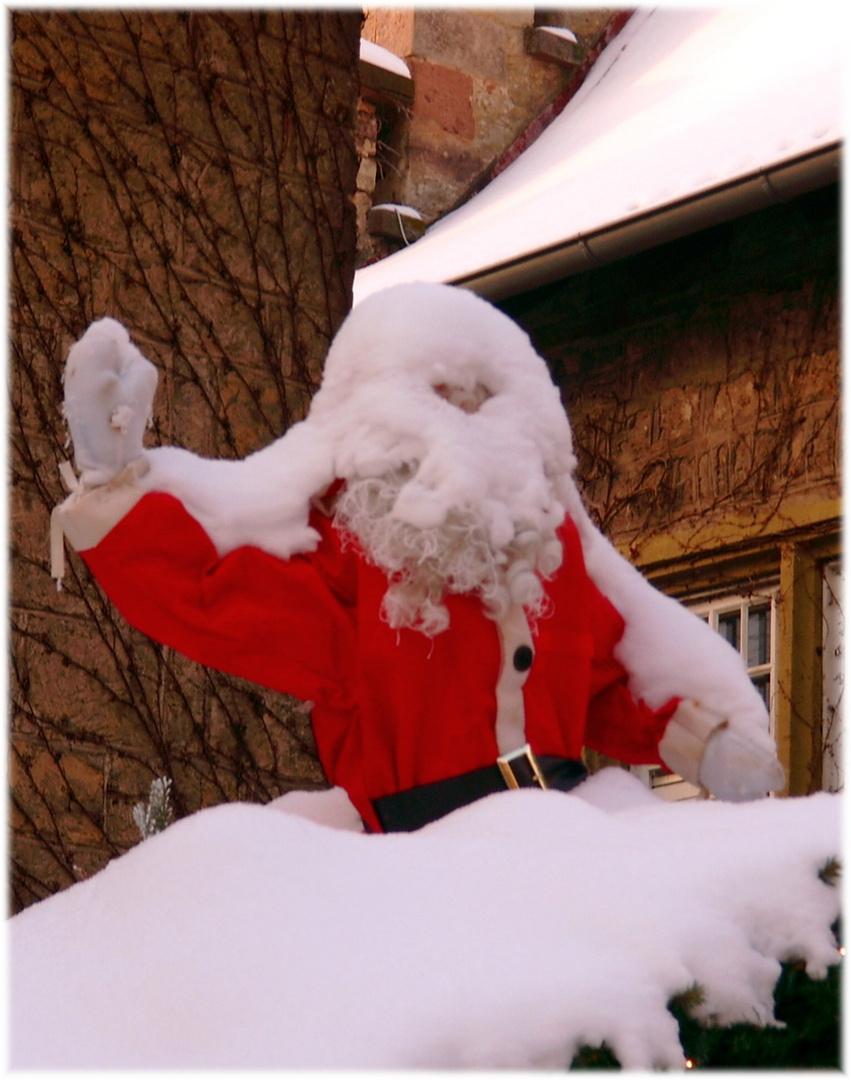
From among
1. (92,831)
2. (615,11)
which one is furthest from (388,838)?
(615,11)

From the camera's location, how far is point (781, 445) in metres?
6.12

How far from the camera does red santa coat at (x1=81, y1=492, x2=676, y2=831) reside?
3445mm

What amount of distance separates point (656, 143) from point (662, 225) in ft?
2.59

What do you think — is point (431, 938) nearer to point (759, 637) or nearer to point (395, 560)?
point (395, 560)

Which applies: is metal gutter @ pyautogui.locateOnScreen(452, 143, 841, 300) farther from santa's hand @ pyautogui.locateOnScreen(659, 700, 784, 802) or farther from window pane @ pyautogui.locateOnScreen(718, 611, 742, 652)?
santa's hand @ pyautogui.locateOnScreen(659, 700, 784, 802)

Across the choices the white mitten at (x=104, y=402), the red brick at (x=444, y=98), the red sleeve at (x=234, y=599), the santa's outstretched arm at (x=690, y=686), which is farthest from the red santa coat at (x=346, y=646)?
the red brick at (x=444, y=98)

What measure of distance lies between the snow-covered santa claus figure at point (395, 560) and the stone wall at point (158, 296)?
4.91 feet

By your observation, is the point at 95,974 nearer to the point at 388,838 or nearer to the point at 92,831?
the point at 388,838

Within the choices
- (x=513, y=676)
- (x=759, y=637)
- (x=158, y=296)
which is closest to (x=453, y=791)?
(x=513, y=676)

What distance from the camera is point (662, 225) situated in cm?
594

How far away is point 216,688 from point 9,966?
238 cm

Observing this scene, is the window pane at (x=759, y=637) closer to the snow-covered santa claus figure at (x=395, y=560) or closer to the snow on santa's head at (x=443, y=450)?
the snow-covered santa claus figure at (x=395, y=560)

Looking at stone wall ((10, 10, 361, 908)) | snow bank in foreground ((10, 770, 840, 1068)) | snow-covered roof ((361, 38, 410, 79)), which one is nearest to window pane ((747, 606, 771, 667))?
stone wall ((10, 10, 361, 908))

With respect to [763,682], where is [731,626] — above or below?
above
